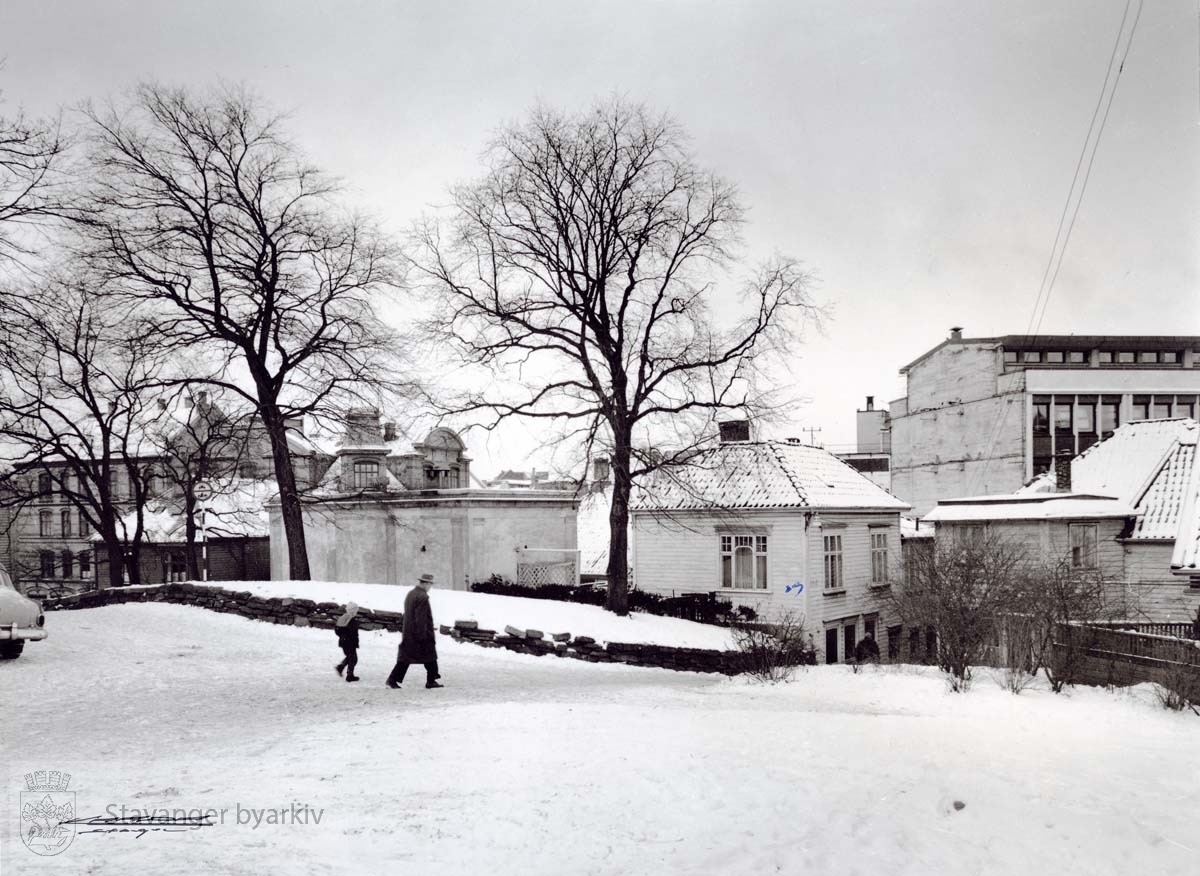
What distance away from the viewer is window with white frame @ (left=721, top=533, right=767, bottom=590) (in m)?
22.8

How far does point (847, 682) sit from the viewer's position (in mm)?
14703

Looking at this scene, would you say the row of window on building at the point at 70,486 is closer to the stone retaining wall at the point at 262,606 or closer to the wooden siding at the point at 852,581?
the stone retaining wall at the point at 262,606

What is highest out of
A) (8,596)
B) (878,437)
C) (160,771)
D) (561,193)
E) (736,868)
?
(561,193)

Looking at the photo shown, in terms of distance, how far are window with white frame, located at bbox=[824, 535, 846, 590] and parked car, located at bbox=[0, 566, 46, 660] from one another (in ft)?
61.7

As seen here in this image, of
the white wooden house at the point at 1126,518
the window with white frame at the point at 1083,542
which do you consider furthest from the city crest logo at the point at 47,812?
the window with white frame at the point at 1083,542

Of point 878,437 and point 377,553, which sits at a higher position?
point 878,437

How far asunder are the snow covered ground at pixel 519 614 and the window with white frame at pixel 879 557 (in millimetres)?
8722

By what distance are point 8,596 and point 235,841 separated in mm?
7665

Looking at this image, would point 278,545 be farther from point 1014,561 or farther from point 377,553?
point 1014,561

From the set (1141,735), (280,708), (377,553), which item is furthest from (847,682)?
(377,553)

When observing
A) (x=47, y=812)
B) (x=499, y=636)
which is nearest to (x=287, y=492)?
(x=499, y=636)

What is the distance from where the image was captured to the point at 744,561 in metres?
23.1

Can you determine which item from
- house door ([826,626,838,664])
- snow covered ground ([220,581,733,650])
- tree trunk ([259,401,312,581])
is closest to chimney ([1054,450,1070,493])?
house door ([826,626,838,664])

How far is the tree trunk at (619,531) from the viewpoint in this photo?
1884 centimetres
